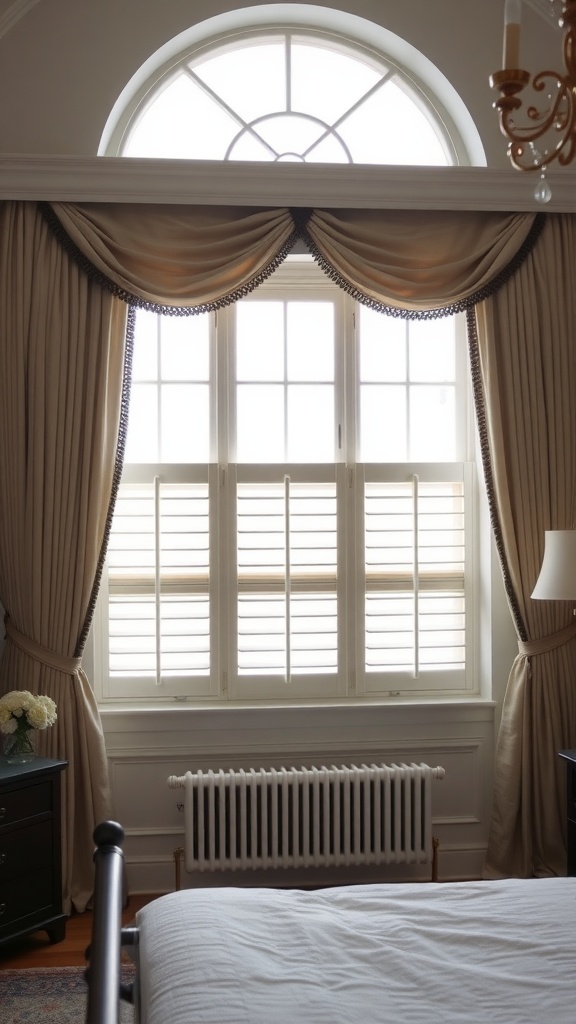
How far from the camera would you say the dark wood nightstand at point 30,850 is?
3260 mm

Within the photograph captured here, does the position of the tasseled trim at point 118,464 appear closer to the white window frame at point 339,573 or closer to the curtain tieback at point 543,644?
the white window frame at point 339,573

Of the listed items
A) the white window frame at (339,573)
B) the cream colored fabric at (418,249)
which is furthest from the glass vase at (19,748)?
the cream colored fabric at (418,249)

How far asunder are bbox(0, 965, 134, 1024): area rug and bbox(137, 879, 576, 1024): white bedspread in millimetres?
920

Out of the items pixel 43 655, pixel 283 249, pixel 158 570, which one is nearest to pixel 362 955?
pixel 43 655

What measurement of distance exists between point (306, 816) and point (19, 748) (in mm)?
1137

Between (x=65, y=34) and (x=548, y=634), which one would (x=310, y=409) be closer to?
(x=548, y=634)

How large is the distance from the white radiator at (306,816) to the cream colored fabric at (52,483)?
0.41 m

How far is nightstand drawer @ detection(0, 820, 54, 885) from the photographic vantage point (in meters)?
3.26

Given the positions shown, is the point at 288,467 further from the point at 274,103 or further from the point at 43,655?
the point at 274,103

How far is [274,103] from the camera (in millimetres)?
4012

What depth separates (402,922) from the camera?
6.81 ft

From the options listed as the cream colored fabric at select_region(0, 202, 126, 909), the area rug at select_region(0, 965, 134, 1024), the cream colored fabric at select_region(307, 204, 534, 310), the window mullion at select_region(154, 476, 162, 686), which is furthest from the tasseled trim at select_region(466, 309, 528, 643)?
the area rug at select_region(0, 965, 134, 1024)

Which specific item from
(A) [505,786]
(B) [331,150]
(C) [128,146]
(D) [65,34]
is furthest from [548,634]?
(D) [65,34]

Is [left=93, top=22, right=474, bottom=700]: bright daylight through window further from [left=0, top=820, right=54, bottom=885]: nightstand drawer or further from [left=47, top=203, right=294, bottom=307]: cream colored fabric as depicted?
[left=0, top=820, right=54, bottom=885]: nightstand drawer
